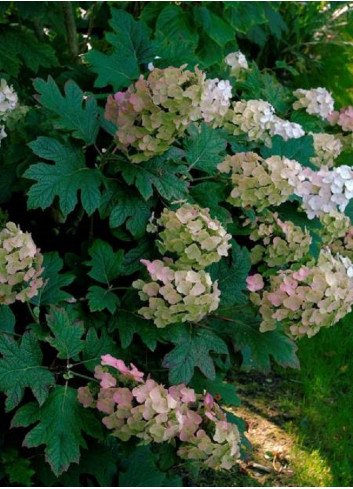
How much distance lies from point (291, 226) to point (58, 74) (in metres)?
1.27

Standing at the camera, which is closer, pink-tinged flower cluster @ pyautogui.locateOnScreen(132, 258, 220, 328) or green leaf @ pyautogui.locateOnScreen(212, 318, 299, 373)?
pink-tinged flower cluster @ pyautogui.locateOnScreen(132, 258, 220, 328)

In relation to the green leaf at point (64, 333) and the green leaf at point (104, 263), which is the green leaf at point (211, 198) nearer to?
the green leaf at point (104, 263)

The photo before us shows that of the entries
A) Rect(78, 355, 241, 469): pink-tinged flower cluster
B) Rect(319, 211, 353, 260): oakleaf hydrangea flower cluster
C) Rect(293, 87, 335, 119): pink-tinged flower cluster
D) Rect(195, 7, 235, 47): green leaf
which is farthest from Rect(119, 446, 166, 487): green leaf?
Rect(195, 7, 235, 47): green leaf

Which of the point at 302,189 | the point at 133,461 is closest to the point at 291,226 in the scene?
the point at 302,189

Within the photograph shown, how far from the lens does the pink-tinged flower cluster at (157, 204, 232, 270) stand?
196 cm

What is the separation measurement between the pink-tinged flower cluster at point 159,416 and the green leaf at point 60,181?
441 mm

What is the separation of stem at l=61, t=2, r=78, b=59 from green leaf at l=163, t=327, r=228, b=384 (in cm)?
173

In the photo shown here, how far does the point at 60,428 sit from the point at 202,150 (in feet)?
3.04

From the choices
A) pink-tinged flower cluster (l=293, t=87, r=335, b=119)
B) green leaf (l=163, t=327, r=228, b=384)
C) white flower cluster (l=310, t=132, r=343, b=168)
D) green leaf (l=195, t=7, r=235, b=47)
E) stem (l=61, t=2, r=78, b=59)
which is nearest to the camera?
green leaf (l=163, t=327, r=228, b=384)

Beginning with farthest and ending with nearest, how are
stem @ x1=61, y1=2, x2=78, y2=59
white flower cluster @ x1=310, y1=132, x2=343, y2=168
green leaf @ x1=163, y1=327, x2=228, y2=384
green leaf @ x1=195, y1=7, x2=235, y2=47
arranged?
green leaf @ x1=195, y1=7, x2=235, y2=47, stem @ x1=61, y1=2, x2=78, y2=59, white flower cluster @ x1=310, y1=132, x2=343, y2=168, green leaf @ x1=163, y1=327, x2=228, y2=384

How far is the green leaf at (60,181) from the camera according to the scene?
6.73 feet

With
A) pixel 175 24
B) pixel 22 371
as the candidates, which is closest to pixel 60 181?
pixel 22 371

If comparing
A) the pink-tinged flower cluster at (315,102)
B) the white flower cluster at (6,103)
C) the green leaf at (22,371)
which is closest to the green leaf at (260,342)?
the green leaf at (22,371)

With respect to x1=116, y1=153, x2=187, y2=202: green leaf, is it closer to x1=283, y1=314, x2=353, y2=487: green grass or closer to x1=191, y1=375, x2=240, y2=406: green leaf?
x1=191, y1=375, x2=240, y2=406: green leaf
